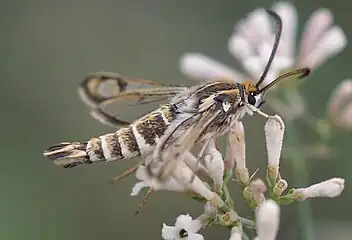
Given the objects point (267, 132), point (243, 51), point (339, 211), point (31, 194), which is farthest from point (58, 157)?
point (31, 194)

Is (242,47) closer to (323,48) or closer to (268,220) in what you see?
(323,48)

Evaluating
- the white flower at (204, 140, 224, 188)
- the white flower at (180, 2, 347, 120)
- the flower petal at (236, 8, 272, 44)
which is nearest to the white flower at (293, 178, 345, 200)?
the white flower at (204, 140, 224, 188)

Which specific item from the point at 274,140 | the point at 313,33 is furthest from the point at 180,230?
the point at 313,33

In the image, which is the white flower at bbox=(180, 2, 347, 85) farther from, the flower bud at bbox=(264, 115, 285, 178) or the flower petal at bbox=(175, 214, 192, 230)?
the flower petal at bbox=(175, 214, 192, 230)

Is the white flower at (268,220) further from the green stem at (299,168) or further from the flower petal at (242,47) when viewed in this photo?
the flower petal at (242,47)

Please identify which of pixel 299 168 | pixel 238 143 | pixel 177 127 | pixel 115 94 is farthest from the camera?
pixel 299 168

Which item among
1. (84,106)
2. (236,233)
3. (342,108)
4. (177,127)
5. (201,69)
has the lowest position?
(236,233)

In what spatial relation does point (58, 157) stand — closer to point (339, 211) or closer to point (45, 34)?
point (339, 211)

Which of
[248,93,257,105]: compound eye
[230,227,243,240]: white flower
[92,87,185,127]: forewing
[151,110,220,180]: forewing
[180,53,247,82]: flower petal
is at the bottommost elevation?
[230,227,243,240]: white flower
